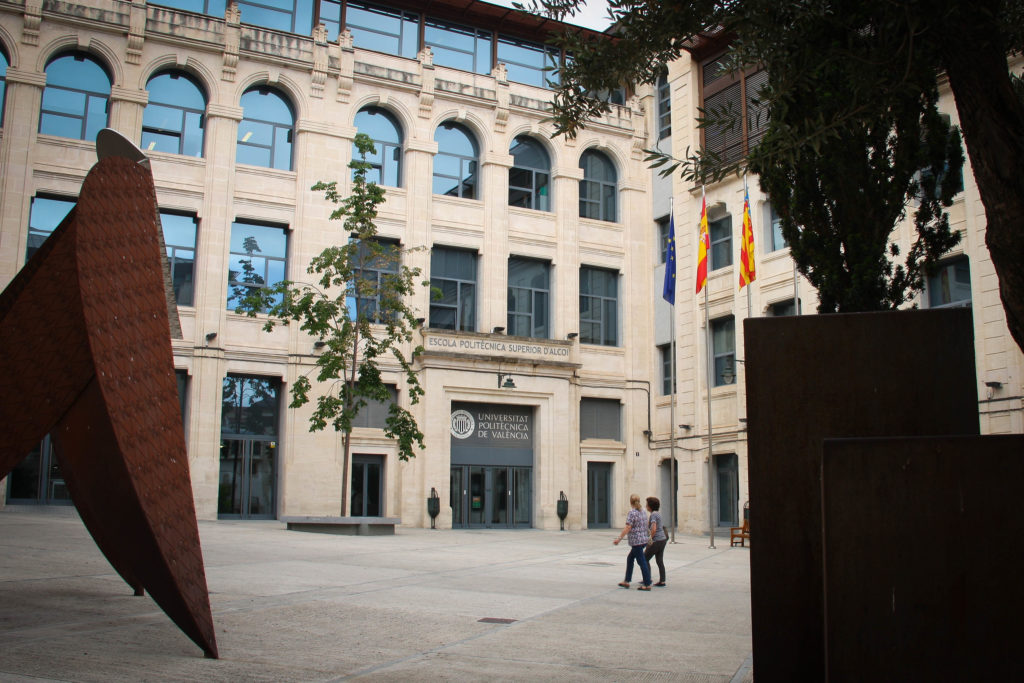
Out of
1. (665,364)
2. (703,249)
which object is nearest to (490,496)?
(665,364)

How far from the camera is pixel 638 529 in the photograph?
14.7 m

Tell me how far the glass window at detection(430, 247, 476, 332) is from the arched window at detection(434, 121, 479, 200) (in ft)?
7.83

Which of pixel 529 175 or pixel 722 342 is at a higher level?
pixel 529 175

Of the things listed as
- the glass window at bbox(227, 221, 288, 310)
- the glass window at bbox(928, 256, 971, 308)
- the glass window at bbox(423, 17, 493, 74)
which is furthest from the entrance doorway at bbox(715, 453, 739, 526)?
the glass window at bbox(423, 17, 493, 74)

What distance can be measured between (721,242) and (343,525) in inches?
701

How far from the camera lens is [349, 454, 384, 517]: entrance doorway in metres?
31.2

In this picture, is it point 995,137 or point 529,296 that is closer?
point 995,137

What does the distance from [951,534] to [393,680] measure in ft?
12.1

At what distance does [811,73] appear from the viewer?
5.91 meters

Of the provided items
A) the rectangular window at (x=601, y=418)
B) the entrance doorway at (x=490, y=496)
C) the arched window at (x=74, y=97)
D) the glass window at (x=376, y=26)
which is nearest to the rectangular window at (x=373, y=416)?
the entrance doorway at (x=490, y=496)

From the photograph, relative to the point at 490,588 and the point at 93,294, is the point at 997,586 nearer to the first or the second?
the point at 93,294

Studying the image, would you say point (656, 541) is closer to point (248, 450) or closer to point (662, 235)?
point (248, 450)

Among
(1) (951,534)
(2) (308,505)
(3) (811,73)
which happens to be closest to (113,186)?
(3) (811,73)

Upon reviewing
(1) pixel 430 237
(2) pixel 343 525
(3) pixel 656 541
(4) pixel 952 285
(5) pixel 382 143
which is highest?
(5) pixel 382 143
